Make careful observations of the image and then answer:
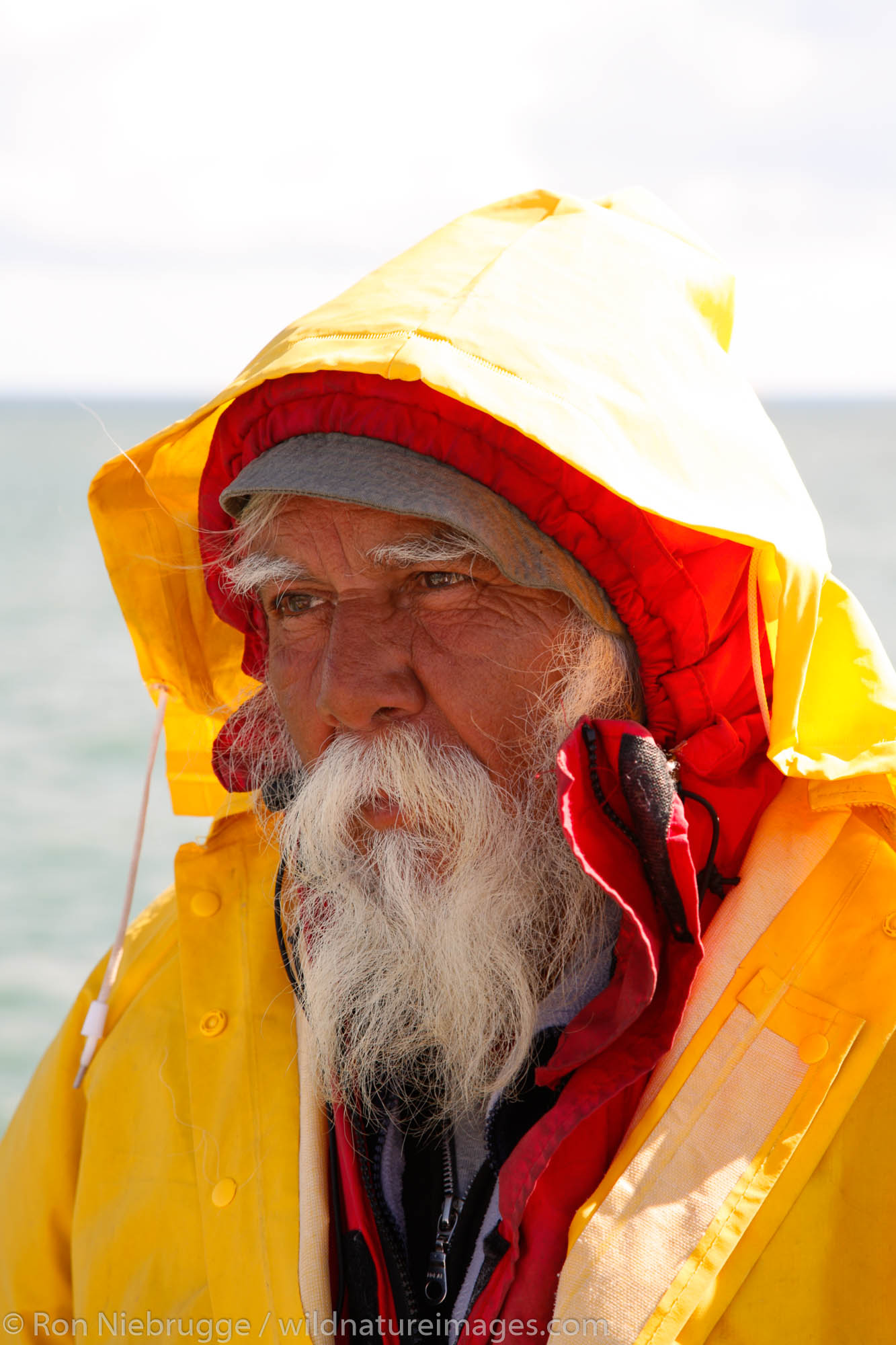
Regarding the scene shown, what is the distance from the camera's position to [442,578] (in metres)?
1.71

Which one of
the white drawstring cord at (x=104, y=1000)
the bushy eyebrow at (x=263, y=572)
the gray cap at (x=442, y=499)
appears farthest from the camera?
the white drawstring cord at (x=104, y=1000)

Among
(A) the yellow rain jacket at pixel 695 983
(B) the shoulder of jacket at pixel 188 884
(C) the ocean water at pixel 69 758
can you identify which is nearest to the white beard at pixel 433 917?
(A) the yellow rain jacket at pixel 695 983

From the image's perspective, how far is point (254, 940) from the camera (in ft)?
6.26

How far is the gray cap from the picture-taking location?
5.07 feet

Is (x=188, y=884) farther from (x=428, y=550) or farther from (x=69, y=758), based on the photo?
(x=69, y=758)

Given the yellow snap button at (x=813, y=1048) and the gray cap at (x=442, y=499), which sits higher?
the gray cap at (x=442, y=499)

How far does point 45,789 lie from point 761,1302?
11.4 metres

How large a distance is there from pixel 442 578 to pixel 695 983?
67 cm

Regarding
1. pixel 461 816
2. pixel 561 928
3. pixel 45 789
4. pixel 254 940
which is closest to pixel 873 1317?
pixel 561 928

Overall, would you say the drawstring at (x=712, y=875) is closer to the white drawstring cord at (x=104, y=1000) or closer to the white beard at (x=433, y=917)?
the white beard at (x=433, y=917)

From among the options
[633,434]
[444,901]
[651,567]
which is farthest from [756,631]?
[444,901]

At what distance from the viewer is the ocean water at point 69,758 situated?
816cm

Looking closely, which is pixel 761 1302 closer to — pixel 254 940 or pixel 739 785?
pixel 739 785

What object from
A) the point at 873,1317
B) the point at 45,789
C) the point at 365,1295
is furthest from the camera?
the point at 45,789
